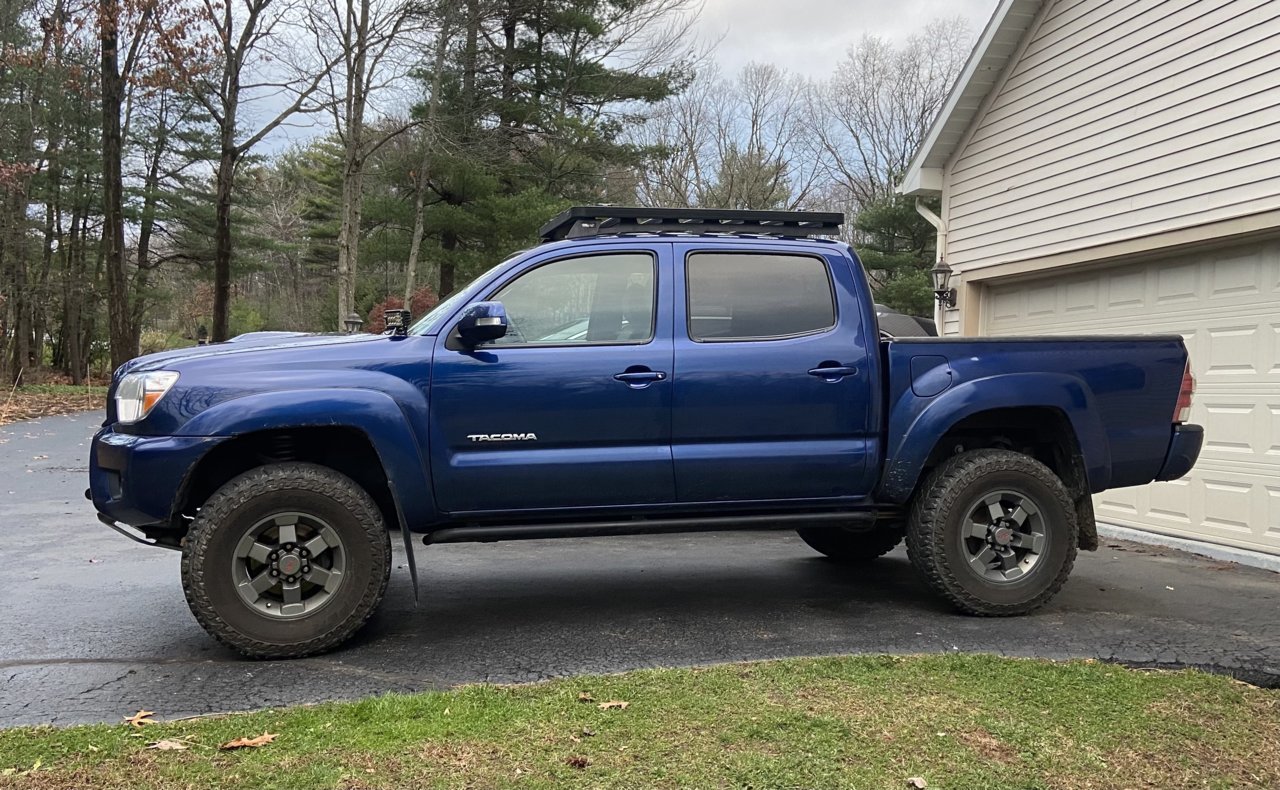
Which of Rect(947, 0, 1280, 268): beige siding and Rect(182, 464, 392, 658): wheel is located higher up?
Rect(947, 0, 1280, 268): beige siding

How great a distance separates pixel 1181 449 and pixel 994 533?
1145 millimetres

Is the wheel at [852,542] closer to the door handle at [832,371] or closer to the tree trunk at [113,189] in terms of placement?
the door handle at [832,371]

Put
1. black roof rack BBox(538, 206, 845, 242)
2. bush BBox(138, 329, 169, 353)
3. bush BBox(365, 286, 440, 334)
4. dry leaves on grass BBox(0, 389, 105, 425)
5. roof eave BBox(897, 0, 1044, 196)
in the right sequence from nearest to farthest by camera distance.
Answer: black roof rack BBox(538, 206, 845, 242) → roof eave BBox(897, 0, 1044, 196) → dry leaves on grass BBox(0, 389, 105, 425) → bush BBox(365, 286, 440, 334) → bush BBox(138, 329, 169, 353)

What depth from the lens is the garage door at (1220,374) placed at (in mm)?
6402

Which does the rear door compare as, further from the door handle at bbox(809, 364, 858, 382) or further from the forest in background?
the forest in background

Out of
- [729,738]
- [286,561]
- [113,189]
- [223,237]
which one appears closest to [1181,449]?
[729,738]

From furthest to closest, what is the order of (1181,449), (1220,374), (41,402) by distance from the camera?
(41,402) → (1220,374) → (1181,449)

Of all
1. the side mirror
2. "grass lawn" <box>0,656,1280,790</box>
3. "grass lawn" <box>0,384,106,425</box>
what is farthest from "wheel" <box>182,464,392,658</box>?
"grass lawn" <box>0,384,106,425</box>

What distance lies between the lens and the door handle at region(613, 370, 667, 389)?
4.14 metres

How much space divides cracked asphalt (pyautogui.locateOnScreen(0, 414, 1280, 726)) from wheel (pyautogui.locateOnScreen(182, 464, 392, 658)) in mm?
153

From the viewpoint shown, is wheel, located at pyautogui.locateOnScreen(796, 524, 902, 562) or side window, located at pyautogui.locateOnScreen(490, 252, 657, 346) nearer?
side window, located at pyautogui.locateOnScreen(490, 252, 657, 346)

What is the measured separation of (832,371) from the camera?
4.34 meters

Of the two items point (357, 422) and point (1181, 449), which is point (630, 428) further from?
point (1181, 449)

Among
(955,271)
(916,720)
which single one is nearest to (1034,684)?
(916,720)
